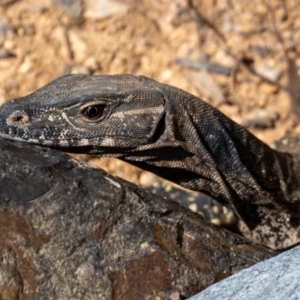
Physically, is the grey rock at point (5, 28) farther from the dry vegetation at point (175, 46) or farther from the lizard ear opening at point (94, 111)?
the lizard ear opening at point (94, 111)

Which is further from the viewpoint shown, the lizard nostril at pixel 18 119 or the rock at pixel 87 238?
the lizard nostril at pixel 18 119

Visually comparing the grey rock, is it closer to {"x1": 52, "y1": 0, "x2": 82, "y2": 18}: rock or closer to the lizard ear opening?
{"x1": 52, "y1": 0, "x2": 82, "y2": 18}: rock

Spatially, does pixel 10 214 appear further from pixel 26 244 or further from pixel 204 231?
pixel 204 231

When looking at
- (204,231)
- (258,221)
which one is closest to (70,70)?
(258,221)

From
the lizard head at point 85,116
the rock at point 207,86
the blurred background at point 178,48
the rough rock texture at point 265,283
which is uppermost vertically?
the lizard head at point 85,116

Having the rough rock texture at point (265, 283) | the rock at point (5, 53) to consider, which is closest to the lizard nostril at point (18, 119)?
the rough rock texture at point (265, 283)

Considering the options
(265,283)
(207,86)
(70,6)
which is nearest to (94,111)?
(265,283)

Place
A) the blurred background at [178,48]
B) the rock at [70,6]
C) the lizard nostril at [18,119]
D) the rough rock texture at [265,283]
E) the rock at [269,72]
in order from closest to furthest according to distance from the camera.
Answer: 1. the rough rock texture at [265,283]
2. the lizard nostril at [18,119]
3. the blurred background at [178,48]
4. the rock at [269,72]
5. the rock at [70,6]
